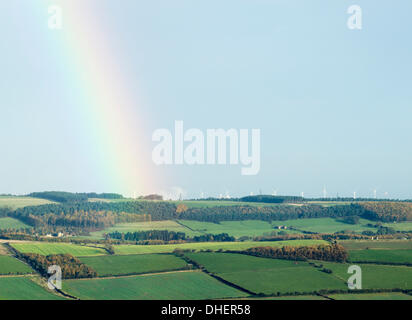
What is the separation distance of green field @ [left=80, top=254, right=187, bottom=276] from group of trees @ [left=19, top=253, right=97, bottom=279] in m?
1.76

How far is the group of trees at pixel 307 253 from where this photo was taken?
101 meters

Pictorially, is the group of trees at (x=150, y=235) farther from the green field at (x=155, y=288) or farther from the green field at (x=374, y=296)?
the green field at (x=374, y=296)

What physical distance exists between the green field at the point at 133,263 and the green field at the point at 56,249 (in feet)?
22.6

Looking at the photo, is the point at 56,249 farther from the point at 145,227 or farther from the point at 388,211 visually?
the point at 388,211

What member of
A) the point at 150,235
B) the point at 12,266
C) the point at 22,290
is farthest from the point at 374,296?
the point at 150,235

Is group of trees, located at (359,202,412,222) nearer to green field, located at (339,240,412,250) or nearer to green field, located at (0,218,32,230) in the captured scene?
green field, located at (339,240,412,250)

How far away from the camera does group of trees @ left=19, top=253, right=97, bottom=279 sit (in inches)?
3334

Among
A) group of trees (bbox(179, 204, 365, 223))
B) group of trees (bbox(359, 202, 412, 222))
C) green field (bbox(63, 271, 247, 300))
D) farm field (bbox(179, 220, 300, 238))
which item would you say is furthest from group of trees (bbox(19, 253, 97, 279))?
group of trees (bbox(359, 202, 412, 222))

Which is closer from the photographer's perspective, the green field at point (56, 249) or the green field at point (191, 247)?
the green field at point (56, 249)

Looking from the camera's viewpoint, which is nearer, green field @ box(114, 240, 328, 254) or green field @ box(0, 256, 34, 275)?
green field @ box(0, 256, 34, 275)

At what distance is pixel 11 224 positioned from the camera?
17038cm

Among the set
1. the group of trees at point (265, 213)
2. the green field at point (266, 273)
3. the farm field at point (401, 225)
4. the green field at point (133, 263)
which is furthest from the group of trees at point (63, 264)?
the farm field at point (401, 225)
